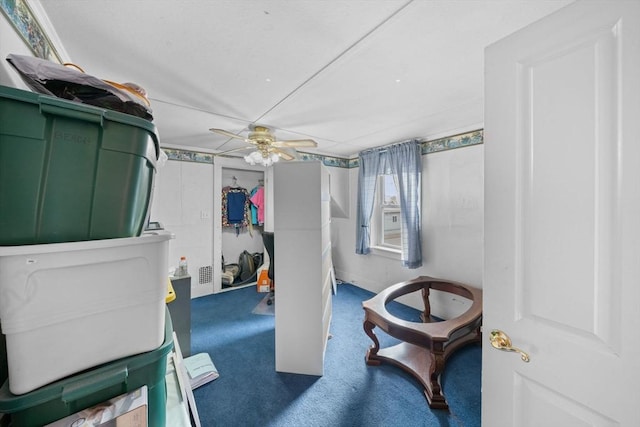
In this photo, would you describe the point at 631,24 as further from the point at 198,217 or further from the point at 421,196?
the point at 198,217

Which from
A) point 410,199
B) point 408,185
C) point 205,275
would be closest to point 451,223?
point 410,199

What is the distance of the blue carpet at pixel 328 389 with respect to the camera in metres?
1.53

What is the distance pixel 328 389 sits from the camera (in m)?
1.78

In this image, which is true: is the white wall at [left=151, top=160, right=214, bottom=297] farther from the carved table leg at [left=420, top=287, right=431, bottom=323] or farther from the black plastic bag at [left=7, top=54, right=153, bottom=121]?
the carved table leg at [left=420, top=287, right=431, bottom=323]

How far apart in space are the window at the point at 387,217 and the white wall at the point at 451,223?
14.4 inches

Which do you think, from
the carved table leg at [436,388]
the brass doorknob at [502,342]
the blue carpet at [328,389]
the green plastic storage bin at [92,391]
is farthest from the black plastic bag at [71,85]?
the carved table leg at [436,388]

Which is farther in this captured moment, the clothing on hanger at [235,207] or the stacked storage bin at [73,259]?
the clothing on hanger at [235,207]

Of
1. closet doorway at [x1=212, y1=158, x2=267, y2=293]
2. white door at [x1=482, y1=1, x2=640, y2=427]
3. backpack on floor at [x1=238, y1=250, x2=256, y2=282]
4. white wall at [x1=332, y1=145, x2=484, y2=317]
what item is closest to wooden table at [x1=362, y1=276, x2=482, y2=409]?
white wall at [x1=332, y1=145, x2=484, y2=317]

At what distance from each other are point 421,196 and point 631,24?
96.0 inches

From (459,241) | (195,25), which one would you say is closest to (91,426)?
(195,25)

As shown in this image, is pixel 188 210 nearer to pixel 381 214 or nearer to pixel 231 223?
pixel 231 223

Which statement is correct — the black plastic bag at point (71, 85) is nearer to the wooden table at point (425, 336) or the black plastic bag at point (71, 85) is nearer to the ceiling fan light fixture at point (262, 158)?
the ceiling fan light fixture at point (262, 158)

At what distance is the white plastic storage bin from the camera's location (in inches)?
19.6

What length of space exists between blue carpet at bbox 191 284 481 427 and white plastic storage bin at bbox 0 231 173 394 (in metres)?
1.35
